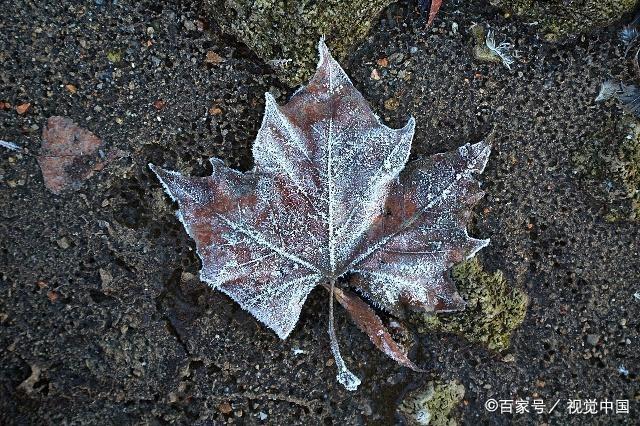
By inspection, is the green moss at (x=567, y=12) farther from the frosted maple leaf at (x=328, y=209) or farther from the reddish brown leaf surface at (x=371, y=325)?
the reddish brown leaf surface at (x=371, y=325)

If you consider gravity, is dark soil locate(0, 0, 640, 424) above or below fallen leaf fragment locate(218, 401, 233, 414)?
above

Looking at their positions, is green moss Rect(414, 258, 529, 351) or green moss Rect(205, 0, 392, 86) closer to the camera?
green moss Rect(205, 0, 392, 86)

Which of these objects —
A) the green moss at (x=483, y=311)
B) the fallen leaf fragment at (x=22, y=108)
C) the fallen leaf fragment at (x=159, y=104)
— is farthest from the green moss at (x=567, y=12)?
the fallen leaf fragment at (x=22, y=108)

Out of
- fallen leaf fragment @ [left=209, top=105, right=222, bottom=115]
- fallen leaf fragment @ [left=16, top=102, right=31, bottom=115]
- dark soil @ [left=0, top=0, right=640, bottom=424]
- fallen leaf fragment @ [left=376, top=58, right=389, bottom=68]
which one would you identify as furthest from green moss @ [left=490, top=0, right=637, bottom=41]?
fallen leaf fragment @ [left=16, top=102, right=31, bottom=115]

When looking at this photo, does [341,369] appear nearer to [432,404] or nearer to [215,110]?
[432,404]

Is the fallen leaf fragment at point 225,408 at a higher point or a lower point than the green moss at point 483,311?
lower

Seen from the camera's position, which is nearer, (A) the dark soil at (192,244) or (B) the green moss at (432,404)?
(A) the dark soil at (192,244)

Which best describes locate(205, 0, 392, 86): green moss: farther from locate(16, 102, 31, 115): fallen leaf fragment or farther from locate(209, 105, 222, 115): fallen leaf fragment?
locate(16, 102, 31, 115): fallen leaf fragment
